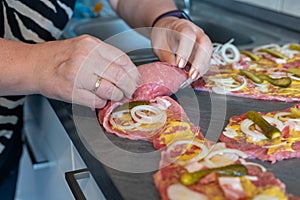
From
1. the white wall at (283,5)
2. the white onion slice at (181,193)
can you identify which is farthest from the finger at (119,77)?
the white wall at (283,5)

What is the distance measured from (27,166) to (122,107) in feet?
2.14

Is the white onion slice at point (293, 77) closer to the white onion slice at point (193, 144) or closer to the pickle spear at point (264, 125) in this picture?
the pickle spear at point (264, 125)

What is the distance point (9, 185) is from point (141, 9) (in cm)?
58

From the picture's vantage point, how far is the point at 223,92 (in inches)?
37.3

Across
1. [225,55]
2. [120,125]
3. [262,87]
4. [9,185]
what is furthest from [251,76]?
[9,185]

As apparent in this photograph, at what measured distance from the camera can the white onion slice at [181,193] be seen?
591mm

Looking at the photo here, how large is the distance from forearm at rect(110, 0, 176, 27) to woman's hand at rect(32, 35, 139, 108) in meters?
0.38

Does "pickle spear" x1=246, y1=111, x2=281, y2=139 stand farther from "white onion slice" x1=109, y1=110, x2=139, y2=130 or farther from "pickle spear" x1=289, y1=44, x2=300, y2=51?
"pickle spear" x1=289, y1=44, x2=300, y2=51

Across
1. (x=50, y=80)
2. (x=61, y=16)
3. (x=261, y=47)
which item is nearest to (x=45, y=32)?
(x=61, y=16)

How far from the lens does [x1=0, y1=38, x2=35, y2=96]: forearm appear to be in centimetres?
76

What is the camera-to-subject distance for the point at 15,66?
76cm

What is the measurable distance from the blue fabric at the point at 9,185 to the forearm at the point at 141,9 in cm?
51

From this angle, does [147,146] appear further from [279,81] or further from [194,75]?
[279,81]

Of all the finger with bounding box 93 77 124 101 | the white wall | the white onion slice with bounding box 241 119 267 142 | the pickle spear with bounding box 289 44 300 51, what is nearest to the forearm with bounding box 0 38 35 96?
the finger with bounding box 93 77 124 101
